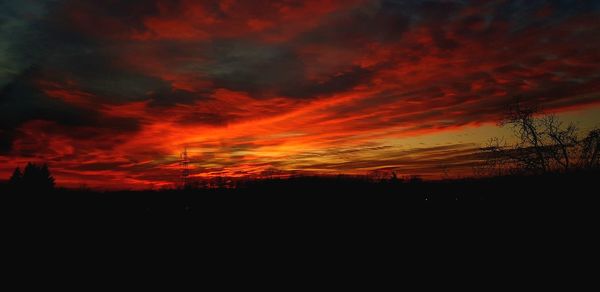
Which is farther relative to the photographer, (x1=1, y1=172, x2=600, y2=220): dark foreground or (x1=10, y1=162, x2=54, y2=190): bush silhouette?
(x1=10, y1=162, x2=54, y2=190): bush silhouette

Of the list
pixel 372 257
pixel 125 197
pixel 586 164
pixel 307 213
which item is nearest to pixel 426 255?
pixel 372 257

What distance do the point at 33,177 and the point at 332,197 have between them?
2569 inches

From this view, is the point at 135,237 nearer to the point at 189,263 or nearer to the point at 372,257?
the point at 189,263

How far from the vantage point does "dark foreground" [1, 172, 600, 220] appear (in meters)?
22.7

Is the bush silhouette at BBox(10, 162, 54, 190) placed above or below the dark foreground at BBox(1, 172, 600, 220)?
above

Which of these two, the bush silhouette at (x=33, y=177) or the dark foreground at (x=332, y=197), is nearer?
the dark foreground at (x=332, y=197)

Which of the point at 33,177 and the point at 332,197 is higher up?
the point at 33,177

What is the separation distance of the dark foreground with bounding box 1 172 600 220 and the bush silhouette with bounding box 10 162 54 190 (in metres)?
24.7

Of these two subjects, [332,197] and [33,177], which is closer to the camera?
[332,197]

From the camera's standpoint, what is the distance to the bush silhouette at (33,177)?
7238cm

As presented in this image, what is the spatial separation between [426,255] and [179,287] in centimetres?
996

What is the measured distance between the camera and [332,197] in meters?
39.9

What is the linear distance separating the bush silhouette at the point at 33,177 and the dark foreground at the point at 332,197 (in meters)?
24.7

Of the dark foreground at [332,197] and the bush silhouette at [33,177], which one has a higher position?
the bush silhouette at [33,177]
